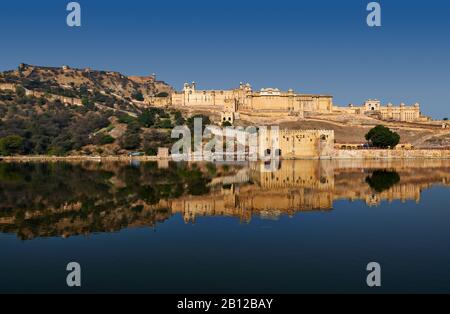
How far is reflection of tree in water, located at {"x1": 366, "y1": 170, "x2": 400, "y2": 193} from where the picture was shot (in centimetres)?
2480

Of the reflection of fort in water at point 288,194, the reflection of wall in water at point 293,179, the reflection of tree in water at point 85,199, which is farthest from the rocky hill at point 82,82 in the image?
the reflection of fort in water at point 288,194

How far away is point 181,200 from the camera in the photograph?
20.9 metres

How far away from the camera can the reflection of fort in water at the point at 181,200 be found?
52.9 feet

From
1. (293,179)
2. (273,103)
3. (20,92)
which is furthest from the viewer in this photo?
(20,92)

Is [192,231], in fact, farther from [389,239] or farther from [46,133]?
[46,133]

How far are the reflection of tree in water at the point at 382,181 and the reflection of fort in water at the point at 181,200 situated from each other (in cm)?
4

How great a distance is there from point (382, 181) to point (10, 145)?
40.7m

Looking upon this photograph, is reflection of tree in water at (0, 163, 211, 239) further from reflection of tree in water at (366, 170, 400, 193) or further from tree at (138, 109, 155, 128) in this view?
tree at (138, 109, 155, 128)

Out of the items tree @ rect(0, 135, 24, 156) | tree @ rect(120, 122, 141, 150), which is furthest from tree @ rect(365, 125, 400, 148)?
tree @ rect(0, 135, 24, 156)

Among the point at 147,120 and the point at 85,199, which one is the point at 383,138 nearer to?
the point at 147,120

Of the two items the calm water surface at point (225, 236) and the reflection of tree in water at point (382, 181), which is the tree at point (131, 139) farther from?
the reflection of tree in water at point (382, 181)

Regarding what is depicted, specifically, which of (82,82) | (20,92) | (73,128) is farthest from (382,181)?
(82,82)

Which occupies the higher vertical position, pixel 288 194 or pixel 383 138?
pixel 383 138
